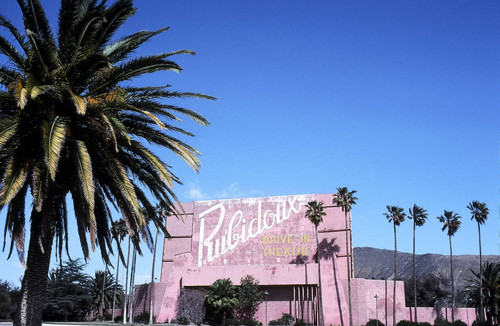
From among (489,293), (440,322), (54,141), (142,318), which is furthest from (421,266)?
(54,141)

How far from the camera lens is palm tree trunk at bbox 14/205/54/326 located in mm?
10844

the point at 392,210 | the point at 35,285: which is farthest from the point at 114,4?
the point at 392,210

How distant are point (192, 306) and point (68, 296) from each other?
Answer: 786 inches

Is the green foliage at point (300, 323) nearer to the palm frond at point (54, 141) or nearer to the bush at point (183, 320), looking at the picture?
the bush at point (183, 320)

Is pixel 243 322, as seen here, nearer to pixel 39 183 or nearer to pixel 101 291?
pixel 101 291

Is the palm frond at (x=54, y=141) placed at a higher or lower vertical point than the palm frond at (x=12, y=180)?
higher

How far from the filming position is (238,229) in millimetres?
65500

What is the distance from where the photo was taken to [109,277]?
247ft

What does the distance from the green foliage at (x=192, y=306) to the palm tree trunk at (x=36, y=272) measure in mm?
46641

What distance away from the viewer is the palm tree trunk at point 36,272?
10844 mm

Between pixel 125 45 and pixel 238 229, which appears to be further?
pixel 238 229

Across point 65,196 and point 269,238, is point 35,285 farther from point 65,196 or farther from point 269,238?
point 269,238

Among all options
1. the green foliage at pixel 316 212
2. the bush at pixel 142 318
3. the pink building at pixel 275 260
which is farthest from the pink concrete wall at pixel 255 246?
the bush at pixel 142 318

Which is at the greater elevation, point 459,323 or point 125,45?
point 125,45
